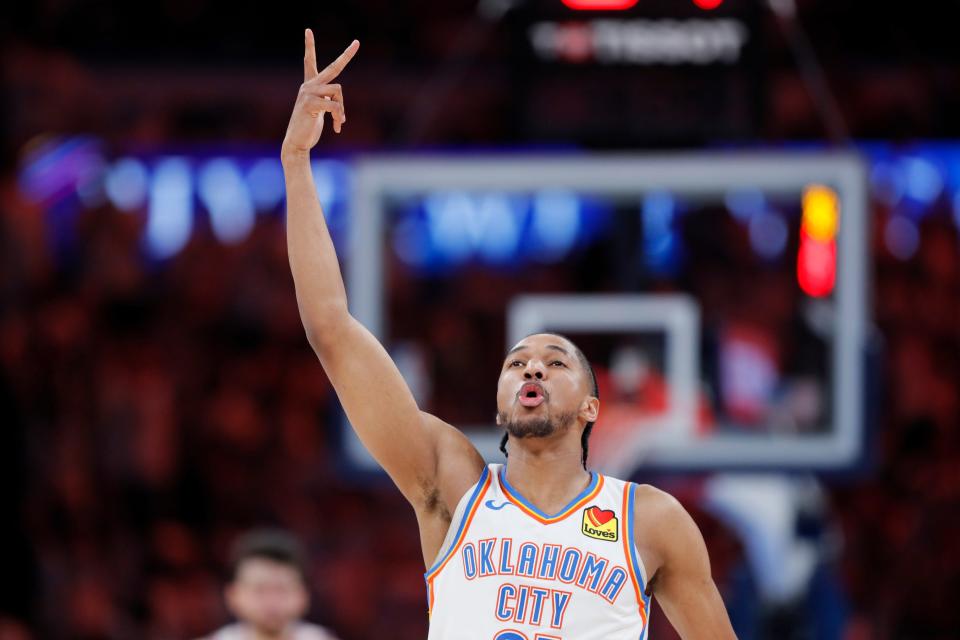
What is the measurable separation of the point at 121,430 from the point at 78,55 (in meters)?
3.17

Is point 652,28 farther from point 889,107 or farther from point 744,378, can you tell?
point 889,107

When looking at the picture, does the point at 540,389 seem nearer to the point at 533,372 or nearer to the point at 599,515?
the point at 533,372

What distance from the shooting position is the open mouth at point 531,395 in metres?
3.75

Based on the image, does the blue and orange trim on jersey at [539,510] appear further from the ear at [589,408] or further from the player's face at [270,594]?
the player's face at [270,594]

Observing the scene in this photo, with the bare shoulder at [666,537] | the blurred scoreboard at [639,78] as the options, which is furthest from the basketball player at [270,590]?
the blurred scoreboard at [639,78]

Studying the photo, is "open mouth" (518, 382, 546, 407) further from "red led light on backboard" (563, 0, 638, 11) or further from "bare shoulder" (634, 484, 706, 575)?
"red led light on backboard" (563, 0, 638, 11)

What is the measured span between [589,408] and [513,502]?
1.10 feet

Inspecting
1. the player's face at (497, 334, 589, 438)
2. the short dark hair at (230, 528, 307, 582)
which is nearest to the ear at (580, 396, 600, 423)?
the player's face at (497, 334, 589, 438)

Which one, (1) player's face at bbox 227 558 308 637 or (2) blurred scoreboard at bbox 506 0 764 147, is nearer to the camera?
(1) player's face at bbox 227 558 308 637

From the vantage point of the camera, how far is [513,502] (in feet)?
12.4

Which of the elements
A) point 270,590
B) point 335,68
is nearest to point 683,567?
point 335,68

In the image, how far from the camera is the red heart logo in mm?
3738

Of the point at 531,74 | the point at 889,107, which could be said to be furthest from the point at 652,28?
the point at 889,107

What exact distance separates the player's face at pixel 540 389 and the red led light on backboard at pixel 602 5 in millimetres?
3986
